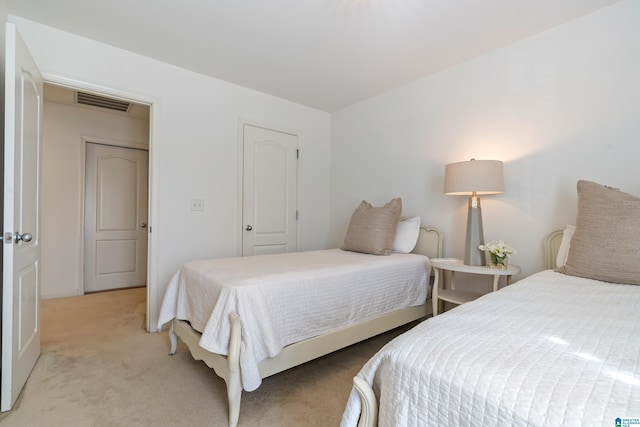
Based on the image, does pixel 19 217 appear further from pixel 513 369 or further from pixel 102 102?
pixel 102 102

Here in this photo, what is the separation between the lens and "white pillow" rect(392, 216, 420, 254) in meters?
2.77

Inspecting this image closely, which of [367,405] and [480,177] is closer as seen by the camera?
[367,405]

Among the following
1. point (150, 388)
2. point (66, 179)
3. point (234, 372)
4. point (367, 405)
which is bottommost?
point (150, 388)

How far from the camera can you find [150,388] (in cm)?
181

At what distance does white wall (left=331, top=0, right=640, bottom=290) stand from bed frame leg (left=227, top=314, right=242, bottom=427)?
206cm

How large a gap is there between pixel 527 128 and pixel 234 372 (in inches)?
102

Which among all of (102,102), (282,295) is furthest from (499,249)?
(102,102)

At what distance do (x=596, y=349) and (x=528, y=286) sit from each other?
0.71 metres

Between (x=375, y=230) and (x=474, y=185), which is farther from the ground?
(x=474, y=185)

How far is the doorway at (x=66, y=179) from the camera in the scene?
3.61 metres

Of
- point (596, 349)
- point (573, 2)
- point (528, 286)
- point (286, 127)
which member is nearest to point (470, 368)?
point (596, 349)

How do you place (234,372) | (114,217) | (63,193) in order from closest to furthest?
(234,372) → (63,193) → (114,217)

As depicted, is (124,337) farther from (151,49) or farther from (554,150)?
(554,150)

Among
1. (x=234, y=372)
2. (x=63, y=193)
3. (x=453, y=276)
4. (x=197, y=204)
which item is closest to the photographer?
(x=234, y=372)
